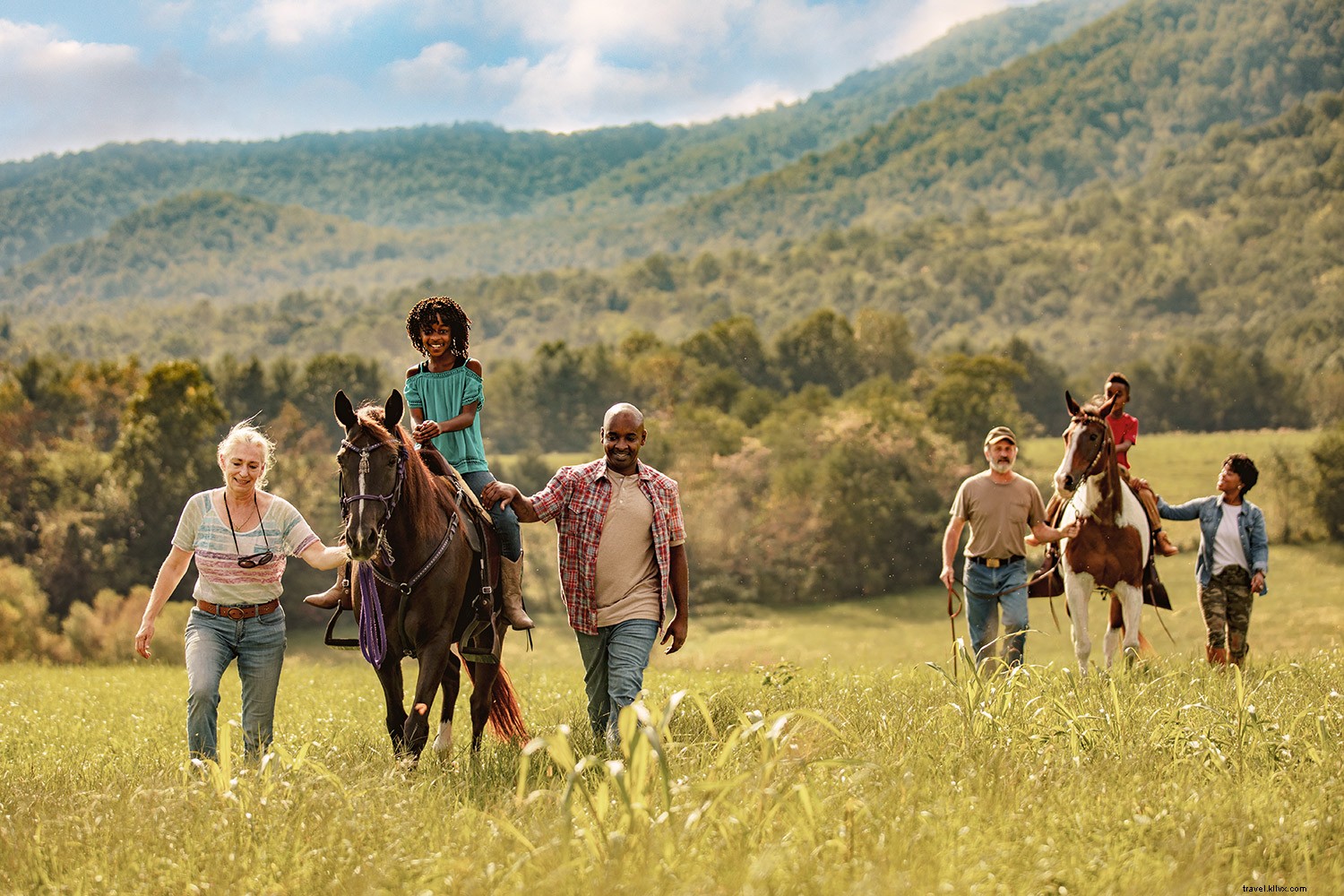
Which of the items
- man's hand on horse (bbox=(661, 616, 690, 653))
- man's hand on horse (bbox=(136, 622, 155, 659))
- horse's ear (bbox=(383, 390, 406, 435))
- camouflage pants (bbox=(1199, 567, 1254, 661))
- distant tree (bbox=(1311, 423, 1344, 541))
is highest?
horse's ear (bbox=(383, 390, 406, 435))

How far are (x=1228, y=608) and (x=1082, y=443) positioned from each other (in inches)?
106

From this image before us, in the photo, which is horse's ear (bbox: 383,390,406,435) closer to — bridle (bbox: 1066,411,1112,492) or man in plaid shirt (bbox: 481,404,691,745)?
man in plaid shirt (bbox: 481,404,691,745)

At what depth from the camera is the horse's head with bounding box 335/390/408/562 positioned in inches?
257

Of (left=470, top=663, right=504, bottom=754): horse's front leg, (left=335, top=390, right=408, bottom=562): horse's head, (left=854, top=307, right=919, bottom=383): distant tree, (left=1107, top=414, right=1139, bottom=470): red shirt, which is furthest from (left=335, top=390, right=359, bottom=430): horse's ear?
(left=854, top=307, right=919, bottom=383): distant tree

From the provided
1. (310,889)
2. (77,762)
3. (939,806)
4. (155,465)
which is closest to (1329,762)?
(939,806)

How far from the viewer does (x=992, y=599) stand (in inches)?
420

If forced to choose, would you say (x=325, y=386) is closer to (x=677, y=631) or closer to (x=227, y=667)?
(x=227, y=667)

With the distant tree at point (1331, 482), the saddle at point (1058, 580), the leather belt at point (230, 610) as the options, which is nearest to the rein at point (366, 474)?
the leather belt at point (230, 610)

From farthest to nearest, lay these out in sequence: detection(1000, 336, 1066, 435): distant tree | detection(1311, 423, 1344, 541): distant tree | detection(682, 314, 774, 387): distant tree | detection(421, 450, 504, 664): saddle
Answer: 1. detection(682, 314, 774, 387): distant tree
2. detection(1000, 336, 1066, 435): distant tree
3. detection(1311, 423, 1344, 541): distant tree
4. detection(421, 450, 504, 664): saddle

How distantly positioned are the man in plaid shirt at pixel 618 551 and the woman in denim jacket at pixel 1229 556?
5.73 meters

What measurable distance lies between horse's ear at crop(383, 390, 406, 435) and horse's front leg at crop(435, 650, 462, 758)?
5.02 feet

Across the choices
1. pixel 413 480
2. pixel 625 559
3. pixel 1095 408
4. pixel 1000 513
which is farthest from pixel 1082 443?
pixel 413 480

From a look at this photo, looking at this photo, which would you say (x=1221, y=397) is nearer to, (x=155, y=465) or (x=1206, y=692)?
(x=155, y=465)

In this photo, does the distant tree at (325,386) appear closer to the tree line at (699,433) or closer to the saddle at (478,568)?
the tree line at (699,433)
